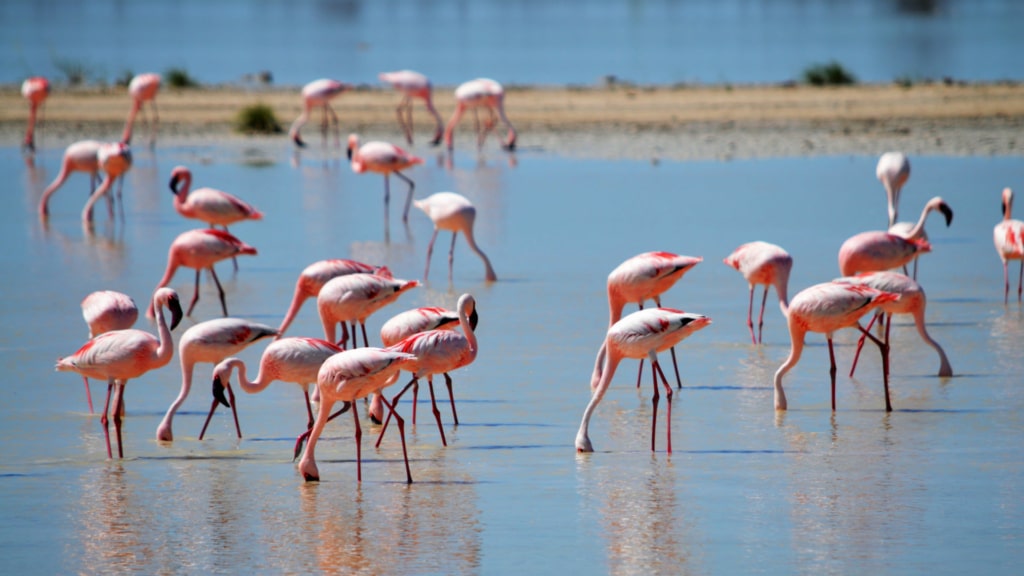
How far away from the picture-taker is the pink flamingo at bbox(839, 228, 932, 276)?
880 centimetres

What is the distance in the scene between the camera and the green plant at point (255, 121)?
73.4 ft

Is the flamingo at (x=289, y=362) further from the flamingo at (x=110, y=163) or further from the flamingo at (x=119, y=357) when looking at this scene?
the flamingo at (x=110, y=163)

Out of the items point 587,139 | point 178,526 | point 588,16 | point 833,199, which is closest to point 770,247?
point 178,526

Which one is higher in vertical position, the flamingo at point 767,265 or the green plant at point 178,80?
the green plant at point 178,80

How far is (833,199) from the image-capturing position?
46.8 ft

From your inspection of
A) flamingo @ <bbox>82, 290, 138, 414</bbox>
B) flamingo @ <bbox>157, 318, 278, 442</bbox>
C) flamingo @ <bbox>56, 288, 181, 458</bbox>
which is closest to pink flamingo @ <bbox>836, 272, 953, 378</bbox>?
flamingo @ <bbox>157, 318, 278, 442</bbox>

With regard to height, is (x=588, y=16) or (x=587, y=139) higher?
(x=588, y=16)

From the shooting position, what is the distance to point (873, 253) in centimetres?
881

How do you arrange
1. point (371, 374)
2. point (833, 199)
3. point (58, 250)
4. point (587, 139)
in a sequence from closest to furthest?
point (371, 374)
point (58, 250)
point (833, 199)
point (587, 139)

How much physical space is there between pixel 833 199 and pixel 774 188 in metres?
1.05

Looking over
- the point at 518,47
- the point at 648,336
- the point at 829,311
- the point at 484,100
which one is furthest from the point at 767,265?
the point at 518,47

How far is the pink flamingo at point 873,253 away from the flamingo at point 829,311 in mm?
1737

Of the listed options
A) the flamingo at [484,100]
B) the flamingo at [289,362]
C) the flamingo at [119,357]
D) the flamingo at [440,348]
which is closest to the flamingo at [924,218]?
the flamingo at [440,348]

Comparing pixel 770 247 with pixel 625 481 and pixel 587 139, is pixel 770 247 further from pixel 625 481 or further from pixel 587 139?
pixel 587 139
